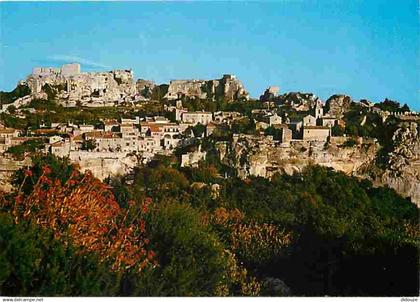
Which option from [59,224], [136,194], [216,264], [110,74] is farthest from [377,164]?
[110,74]

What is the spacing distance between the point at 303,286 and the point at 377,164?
6082mm

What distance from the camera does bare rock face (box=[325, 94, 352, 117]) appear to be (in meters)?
13.3

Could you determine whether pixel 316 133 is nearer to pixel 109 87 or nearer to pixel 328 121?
pixel 328 121

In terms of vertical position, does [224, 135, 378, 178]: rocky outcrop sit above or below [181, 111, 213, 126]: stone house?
below

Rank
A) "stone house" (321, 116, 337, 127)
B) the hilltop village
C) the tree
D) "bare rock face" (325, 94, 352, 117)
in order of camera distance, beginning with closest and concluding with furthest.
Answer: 1. the tree
2. the hilltop village
3. "stone house" (321, 116, 337, 127)
4. "bare rock face" (325, 94, 352, 117)

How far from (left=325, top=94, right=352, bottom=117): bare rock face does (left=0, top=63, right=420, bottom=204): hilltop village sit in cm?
2

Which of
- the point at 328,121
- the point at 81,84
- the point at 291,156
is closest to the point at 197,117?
the point at 328,121

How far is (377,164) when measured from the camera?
Answer: 10773 mm

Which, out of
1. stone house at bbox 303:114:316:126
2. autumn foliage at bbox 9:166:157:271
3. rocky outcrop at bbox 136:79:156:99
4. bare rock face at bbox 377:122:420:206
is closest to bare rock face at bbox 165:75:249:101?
rocky outcrop at bbox 136:79:156:99

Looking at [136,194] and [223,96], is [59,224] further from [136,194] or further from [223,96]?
[223,96]

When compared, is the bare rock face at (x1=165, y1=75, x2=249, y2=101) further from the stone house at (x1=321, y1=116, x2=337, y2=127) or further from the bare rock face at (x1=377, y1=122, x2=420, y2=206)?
the bare rock face at (x1=377, y1=122, x2=420, y2=206)

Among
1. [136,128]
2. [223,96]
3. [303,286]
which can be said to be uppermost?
[223,96]

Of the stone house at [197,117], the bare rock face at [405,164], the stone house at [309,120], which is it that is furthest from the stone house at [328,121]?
the stone house at [197,117]

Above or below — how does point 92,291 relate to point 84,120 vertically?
below
